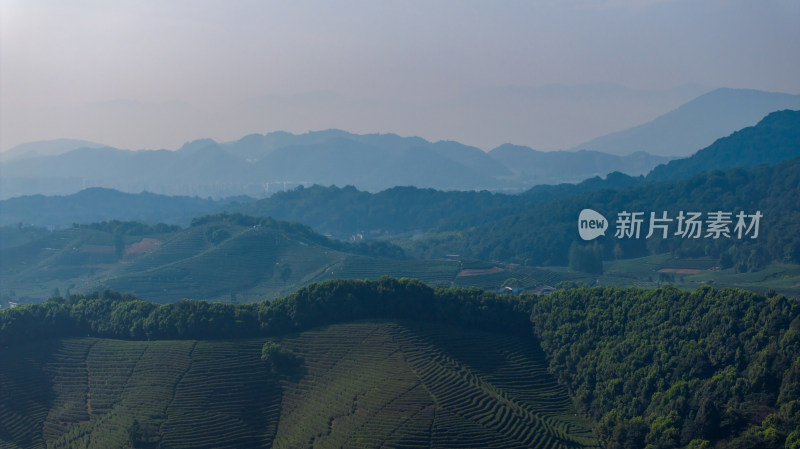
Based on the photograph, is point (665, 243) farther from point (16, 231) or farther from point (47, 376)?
point (16, 231)

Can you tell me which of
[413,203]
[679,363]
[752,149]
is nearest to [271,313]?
[679,363]

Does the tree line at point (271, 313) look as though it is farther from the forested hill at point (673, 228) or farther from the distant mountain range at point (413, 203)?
the distant mountain range at point (413, 203)

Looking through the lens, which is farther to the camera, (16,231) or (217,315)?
(16,231)

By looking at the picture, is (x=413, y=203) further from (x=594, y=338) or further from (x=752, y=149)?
(x=594, y=338)

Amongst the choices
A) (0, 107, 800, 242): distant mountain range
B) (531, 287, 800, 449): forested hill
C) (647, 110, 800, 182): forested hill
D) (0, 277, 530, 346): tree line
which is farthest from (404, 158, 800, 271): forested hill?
(0, 277, 530, 346): tree line

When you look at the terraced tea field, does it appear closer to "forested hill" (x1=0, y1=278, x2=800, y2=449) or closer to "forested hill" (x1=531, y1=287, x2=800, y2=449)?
"forested hill" (x1=0, y1=278, x2=800, y2=449)

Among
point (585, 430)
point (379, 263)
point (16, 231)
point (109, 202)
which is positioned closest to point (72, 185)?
point (109, 202)
